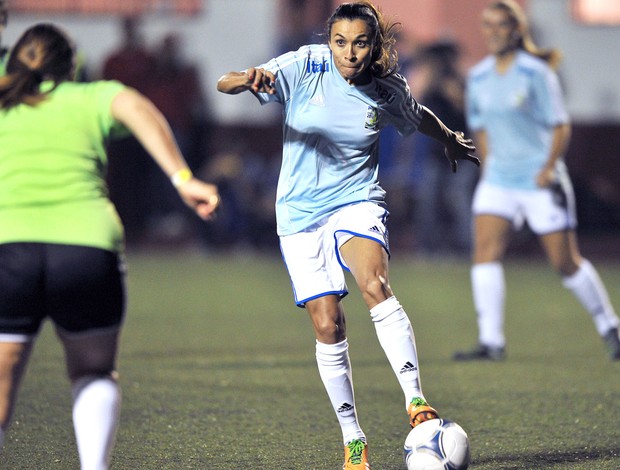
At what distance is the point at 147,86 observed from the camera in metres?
16.2

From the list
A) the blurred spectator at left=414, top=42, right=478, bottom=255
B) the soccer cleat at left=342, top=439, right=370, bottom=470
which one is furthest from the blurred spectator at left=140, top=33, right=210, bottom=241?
the soccer cleat at left=342, top=439, right=370, bottom=470

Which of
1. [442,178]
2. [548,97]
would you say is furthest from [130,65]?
[548,97]

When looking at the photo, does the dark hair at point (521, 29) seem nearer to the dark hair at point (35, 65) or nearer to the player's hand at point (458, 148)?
the player's hand at point (458, 148)

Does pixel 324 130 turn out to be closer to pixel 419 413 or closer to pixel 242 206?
pixel 419 413

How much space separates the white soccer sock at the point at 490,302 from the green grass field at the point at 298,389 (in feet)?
0.67

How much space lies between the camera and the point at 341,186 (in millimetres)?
5512

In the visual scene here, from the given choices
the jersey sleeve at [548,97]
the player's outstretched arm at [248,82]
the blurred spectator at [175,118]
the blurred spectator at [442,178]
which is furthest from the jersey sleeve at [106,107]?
the blurred spectator at [175,118]

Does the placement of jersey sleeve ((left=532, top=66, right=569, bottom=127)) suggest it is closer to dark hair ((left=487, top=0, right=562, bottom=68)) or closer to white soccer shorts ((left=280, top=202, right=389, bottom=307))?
dark hair ((left=487, top=0, right=562, bottom=68))

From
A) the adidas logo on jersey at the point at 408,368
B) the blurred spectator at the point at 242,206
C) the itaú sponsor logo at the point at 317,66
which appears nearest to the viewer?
the adidas logo on jersey at the point at 408,368

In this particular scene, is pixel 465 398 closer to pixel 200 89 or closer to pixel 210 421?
pixel 210 421

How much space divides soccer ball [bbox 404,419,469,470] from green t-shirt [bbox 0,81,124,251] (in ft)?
4.95

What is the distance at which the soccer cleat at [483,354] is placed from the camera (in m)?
8.53

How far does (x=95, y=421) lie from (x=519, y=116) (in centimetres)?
509

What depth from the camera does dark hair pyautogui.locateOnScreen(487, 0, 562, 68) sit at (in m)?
8.48
